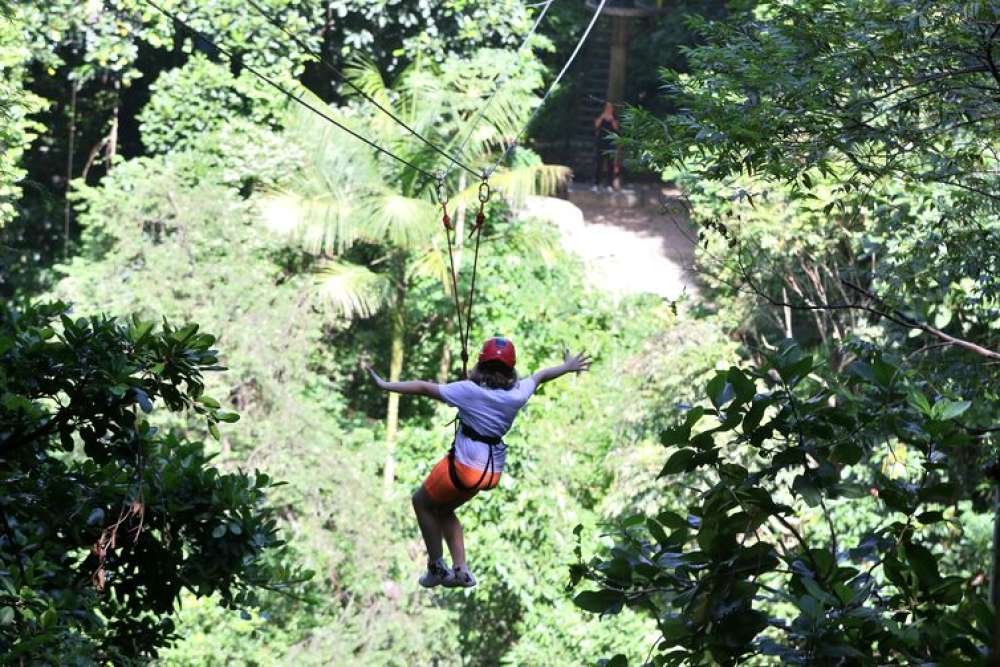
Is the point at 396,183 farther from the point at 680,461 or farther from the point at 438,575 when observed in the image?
the point at 680,461

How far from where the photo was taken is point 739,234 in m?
12.6

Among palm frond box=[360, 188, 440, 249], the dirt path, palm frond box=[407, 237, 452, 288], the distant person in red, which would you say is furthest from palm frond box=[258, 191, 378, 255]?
the distant person in red

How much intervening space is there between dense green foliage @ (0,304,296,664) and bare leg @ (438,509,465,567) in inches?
38.4

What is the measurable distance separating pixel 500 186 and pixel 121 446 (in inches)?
410

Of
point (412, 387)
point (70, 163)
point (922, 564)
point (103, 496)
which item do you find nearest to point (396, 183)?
point (70, 163)

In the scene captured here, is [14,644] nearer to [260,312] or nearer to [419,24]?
[260,312]

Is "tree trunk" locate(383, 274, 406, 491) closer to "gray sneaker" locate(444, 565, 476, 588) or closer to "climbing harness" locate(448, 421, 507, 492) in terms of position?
"gray sneaker" locate(444, 565, 476, 588)

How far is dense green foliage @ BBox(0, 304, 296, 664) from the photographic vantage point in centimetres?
410

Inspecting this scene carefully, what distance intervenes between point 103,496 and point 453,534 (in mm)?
1671

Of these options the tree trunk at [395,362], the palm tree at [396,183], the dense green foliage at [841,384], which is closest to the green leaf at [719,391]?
the dense green foliage at [841,384]

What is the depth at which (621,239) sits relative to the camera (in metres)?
18.9

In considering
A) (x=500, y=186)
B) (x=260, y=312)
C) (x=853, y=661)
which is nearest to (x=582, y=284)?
(x=500, y=186)

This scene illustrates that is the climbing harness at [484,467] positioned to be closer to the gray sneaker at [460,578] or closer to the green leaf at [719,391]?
the gray sneaker at [460,578]

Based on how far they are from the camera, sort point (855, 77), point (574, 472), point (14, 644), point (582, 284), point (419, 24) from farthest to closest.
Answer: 1. point (419, 24)
2. point (582, 284)
3. point (574, 472)
4. point (855, 77)
5. point (14, 644)
